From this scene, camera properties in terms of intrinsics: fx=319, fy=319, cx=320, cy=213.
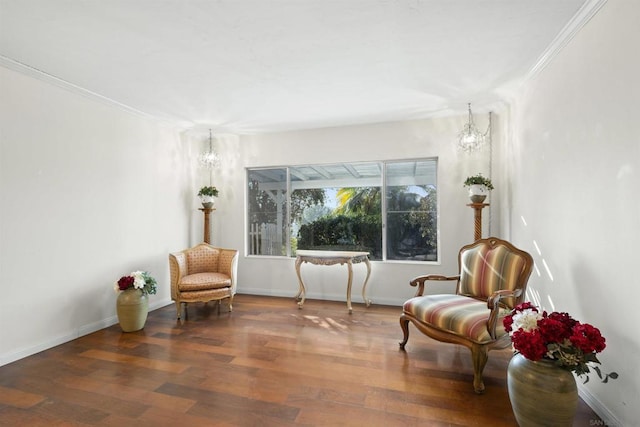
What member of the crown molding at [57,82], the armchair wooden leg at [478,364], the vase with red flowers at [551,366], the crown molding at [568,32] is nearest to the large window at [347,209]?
the crown molding at [568,32]

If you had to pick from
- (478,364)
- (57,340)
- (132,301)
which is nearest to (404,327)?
(478,364)

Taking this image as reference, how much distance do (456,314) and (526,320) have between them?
690mm

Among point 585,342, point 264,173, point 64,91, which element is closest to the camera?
point 585,342

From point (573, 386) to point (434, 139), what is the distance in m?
3.21

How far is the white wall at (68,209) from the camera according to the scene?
2758 mm

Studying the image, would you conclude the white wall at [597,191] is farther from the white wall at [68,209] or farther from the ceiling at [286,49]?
the white wall at [68,209]

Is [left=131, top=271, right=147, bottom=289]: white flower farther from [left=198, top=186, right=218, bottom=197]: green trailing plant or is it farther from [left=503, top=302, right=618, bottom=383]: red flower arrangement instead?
[left=503, top=302, right=618, bottom=383]: red flower arrangement

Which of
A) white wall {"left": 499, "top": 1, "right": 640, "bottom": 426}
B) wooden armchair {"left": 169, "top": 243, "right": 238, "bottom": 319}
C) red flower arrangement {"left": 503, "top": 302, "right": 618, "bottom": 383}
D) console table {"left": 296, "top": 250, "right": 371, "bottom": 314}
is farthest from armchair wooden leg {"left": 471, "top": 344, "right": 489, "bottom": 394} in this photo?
wooden armchair {"left": 169, "top": 243, "right": 238, "bottom": 319}

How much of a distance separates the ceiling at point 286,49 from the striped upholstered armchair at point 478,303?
168 centimetres

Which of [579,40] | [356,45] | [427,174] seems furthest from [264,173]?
[579,40]

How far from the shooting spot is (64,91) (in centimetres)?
318

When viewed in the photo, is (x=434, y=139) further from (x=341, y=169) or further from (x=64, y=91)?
(x=64, y=91)

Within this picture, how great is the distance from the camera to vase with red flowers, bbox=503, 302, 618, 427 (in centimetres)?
167

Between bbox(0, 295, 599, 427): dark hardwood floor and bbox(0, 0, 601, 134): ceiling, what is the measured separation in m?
2.56
